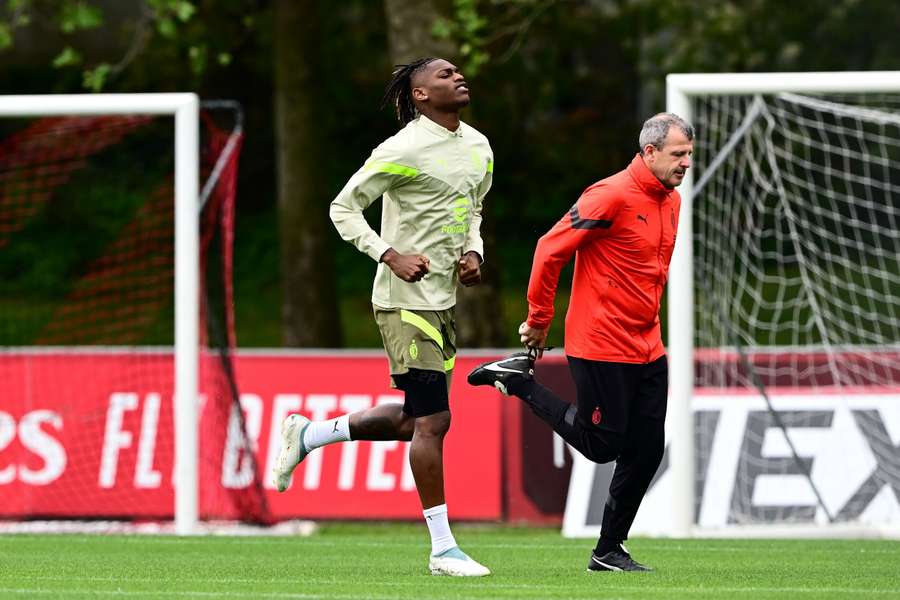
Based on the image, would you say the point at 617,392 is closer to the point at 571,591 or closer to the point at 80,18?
the point at 571,591

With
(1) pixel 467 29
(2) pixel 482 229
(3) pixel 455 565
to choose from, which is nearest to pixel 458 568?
(3) pixel 455 565

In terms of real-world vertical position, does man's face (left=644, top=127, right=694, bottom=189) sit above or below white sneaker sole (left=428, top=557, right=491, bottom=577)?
above

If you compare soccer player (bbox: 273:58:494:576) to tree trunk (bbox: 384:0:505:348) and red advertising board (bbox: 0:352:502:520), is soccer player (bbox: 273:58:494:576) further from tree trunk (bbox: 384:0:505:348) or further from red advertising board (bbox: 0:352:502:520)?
tree trunk (bbox: 384:0:505:348)

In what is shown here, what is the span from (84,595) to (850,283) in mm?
9681

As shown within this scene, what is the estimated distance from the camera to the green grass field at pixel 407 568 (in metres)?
6.96

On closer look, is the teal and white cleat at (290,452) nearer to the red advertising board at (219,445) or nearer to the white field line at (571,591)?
the white field line at (571,591)

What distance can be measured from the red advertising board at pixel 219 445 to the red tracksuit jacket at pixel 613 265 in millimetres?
4700

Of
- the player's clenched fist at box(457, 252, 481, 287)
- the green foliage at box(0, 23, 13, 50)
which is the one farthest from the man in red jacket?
the green foliage at box(0, 23, 13, 50)

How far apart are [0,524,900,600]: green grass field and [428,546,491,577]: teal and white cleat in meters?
0.05

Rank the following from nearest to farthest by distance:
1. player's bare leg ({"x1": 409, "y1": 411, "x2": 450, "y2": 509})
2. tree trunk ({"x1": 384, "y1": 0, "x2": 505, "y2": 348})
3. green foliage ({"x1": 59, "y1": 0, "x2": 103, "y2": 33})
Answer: player's bare leg ({"x1": 409, "y1": 411, "x2": 450, "y2": 509}) < tree trunk ({"x1": 384, "y1": 0, "x2": 505, "y2": 348}) < green foliage ({"x1": 59, "y1": 0, "x2": 103, "y2": 33})

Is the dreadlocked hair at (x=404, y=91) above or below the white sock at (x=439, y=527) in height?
above

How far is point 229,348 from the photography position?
11969 millimetres

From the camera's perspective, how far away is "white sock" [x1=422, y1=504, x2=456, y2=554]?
24.0 ft

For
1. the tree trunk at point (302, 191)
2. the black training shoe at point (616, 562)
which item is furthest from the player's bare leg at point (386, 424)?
the tree trunk at point (302, 191)
